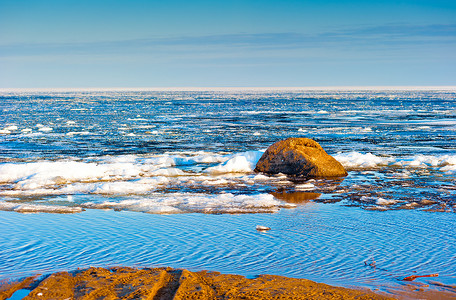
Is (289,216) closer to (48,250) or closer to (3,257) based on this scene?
(48,250)

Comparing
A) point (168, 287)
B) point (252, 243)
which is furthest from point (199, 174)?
point (168, 287)

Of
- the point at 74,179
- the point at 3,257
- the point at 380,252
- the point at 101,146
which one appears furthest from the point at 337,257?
the point at 101,146

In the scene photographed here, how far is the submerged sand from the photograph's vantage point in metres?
5.53

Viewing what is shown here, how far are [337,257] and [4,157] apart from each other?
13.5m

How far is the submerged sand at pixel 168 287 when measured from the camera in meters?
5.53

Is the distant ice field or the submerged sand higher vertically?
the submerged sand

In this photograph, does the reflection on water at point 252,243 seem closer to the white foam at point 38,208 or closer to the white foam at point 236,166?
the white foam at point 38,208

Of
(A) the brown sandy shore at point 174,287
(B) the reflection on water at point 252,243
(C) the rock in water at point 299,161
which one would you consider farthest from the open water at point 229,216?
(C) the rock in water at point 299,161

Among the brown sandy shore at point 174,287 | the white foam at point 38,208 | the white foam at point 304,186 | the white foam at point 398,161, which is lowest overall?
the white foam at point 304,186

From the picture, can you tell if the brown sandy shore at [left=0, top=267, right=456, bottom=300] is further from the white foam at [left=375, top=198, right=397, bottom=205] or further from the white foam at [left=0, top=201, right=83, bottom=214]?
the white foam at [left=375, top=198, right=397, bottom=205]

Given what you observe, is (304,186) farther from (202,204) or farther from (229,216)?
(229,216)

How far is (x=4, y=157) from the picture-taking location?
1744 centimetres

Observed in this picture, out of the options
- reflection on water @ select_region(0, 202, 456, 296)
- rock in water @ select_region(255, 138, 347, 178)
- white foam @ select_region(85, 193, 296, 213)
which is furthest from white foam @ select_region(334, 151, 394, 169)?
reflection on water @ select_region(0, 202, 456, 296)

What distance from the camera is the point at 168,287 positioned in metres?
5.77
